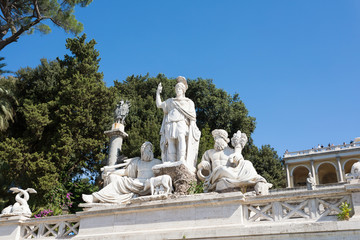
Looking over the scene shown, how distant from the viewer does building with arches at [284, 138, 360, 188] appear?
39.2m

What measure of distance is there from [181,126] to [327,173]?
1483 inches

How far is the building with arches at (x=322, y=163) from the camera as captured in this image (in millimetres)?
39250

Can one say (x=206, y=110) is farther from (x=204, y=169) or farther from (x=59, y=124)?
(x=204, y=169)

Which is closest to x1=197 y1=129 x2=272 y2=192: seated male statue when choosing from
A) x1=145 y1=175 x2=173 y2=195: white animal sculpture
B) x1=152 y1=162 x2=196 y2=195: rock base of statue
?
x1=152 y1=162 x2=196 y2=195: rock base of statue

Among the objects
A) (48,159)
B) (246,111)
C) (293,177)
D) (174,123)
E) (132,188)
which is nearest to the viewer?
(132,188)

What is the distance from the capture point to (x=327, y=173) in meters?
42.8

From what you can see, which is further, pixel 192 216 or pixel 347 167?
pixel 347 167

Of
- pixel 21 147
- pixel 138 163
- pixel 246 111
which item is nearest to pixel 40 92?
pixel 21 147

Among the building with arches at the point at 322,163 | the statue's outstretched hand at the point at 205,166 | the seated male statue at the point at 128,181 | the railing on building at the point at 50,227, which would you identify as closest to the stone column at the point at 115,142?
the seated male statue at the point at 128,181

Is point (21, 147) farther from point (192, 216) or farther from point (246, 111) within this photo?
point (246, 111)

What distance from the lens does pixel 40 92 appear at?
19.2m

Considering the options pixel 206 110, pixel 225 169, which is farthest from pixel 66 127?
pixel 206 110

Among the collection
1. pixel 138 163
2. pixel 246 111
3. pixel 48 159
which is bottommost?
pixel 138 163

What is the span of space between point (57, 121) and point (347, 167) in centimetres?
3338
